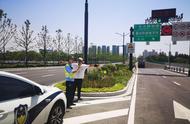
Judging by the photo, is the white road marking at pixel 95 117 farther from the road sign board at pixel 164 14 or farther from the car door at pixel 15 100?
the road sign board at pixel 164 14

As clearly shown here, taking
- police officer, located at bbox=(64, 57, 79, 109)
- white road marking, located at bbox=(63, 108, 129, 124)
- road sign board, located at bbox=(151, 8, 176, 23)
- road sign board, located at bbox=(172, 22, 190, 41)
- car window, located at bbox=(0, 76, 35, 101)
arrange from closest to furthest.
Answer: car window, located at bbox=(0, 76, 35, 101) → white road marking, located at bbox=(63, 108, 129, 124) → police officer, located at bbox=(64, 57, 79, 109) → road sign board, located at bbox=(172, 22, 190, 41) → road sign board, located at bbox=(151, 8, 176, 23)

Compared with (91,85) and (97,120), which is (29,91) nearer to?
(97,120)

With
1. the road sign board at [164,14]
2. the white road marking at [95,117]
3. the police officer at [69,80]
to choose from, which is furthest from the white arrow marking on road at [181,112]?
the road sign board at [164,14]

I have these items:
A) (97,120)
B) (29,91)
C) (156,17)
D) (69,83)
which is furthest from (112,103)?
(156,17)

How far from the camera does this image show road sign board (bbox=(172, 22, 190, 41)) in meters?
34.5

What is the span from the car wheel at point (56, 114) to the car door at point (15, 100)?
2.54 feet

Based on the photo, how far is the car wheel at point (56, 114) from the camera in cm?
549

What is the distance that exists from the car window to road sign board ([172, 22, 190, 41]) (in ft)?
109

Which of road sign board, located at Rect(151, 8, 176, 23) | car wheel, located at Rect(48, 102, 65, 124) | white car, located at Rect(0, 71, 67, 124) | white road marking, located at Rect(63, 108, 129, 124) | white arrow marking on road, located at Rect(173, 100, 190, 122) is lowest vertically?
white arrow marking on road, located at Rect(173, 100, 190, 122)

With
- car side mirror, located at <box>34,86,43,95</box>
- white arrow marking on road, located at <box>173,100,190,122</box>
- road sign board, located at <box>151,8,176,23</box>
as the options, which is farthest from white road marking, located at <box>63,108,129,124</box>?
road sign board, located at <box>151,8,176,23</box>

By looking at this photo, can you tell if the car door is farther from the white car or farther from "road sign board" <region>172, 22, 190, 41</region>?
"road sign board" <region>172, 22, 190, 41</region>

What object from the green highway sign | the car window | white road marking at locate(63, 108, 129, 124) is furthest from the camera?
the green highway sign

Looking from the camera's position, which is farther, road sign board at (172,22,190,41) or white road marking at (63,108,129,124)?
road sign board at (172,22,190,41)

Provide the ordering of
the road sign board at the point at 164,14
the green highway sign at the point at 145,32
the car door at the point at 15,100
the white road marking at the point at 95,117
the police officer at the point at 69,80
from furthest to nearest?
the road sign board at the point at 164,14
the green highway sign at the point at 145,32
the police officer at the point at 69,80
the white road marking at the point at 95,117
the car door at the point at 15,100
